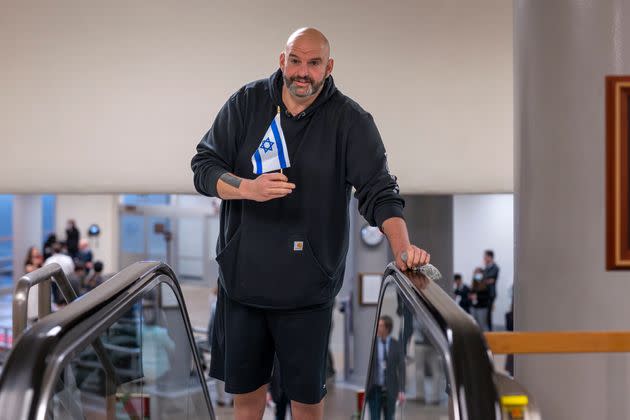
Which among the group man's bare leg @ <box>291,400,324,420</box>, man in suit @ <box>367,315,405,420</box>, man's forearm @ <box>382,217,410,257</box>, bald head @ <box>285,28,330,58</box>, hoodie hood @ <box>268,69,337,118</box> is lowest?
man's bare leg @ <box>291,400,324,420</box>

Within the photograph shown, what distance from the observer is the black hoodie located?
3271mm

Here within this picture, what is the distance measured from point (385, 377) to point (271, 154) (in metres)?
1.15

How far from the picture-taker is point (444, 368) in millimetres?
1760

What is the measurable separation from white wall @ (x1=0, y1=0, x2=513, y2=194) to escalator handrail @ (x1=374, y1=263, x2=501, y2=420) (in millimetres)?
3772

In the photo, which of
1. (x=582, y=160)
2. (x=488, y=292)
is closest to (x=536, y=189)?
(x=582, y=160)

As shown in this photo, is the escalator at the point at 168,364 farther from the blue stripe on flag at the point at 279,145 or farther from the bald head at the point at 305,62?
the bald head at the point at 305,62

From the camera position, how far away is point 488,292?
46.9 ft

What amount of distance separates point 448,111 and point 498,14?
0.71 m

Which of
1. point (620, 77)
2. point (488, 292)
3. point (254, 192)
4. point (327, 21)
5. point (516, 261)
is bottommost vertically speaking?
point (488, 292)

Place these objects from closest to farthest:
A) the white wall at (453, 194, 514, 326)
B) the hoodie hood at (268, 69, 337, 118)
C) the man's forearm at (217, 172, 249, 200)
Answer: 1. the man's forearm at (217, 172, 249, 200)
2. the hoodie hood at (268, 69, 337, 118)
3. the white wall at (453, 194, 514, 326)

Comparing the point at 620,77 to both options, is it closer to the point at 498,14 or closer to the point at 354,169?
the point at 354,169

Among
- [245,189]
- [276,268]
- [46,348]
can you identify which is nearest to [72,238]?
[276,268]

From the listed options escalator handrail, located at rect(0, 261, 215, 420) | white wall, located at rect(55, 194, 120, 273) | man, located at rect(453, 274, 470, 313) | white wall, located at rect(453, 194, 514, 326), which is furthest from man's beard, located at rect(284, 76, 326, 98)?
white wall, located at rect(55, 194, 120, 273)

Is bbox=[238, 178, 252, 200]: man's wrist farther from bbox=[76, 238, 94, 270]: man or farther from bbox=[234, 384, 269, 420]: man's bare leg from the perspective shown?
bbox=[76, 238, 94, 270]: man
